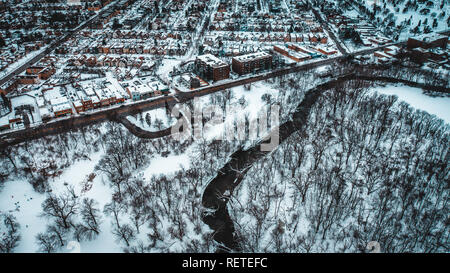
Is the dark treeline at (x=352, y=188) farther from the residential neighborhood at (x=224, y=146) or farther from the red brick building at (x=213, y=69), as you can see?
the red brick building at (x=213, y=69)

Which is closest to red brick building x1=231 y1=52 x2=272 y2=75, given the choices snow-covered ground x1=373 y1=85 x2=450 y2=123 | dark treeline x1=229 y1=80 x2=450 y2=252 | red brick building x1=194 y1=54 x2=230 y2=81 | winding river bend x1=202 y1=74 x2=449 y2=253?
red brick building x1=194 y1=54 x2=230 y2=81

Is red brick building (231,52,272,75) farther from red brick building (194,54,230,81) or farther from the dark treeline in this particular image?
the dark treeline

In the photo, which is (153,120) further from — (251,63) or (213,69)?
(251,63)

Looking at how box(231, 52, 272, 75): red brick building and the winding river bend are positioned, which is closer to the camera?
the winding river bend

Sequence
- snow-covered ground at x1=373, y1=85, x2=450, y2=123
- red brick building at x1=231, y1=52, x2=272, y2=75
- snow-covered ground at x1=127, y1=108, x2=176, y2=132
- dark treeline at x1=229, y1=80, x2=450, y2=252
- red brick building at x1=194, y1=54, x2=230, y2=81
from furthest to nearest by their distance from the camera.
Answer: red brick building at x1=231, y1=52, x2=272, y2=75 < red brick building at x1=194, y1=54, x2=230, y2=81 < snow-covered ground at x1=373, y1=85, x2=450, y2=123 < snow-covered ground at x1=127, y1=108, x2=176, y2=132 < dark treeline at x1=229, y1=80, x2=450, y2=252

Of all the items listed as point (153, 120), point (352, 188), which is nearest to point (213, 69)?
point (153, 120)
